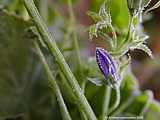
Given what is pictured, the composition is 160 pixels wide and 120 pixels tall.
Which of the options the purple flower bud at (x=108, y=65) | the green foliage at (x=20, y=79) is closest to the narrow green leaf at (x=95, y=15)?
the purple flower bud at (x=108, y=65)

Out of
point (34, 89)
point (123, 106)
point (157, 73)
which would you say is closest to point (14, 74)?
point (34, 89)

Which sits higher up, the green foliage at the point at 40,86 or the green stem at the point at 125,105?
the green foliage at the point at 40,86

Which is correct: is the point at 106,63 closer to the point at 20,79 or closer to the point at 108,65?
the point at 108,65

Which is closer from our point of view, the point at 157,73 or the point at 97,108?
the point at 97,108

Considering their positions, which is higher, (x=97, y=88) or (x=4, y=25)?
(x=4, y=25)

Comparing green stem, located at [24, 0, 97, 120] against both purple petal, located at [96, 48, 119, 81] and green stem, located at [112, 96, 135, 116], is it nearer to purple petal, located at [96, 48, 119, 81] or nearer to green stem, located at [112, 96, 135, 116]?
purple petal, located at [96, 48, 119, 81]

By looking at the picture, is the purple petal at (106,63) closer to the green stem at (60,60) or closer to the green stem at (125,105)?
the green stem at (60,60)

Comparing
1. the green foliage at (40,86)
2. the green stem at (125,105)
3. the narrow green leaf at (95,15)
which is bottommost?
the green stem at (125,105)

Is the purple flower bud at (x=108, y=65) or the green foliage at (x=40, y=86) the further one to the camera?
the green foliage at (x=40, y=86)

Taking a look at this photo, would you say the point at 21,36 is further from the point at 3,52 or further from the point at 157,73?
the point at 157,73
